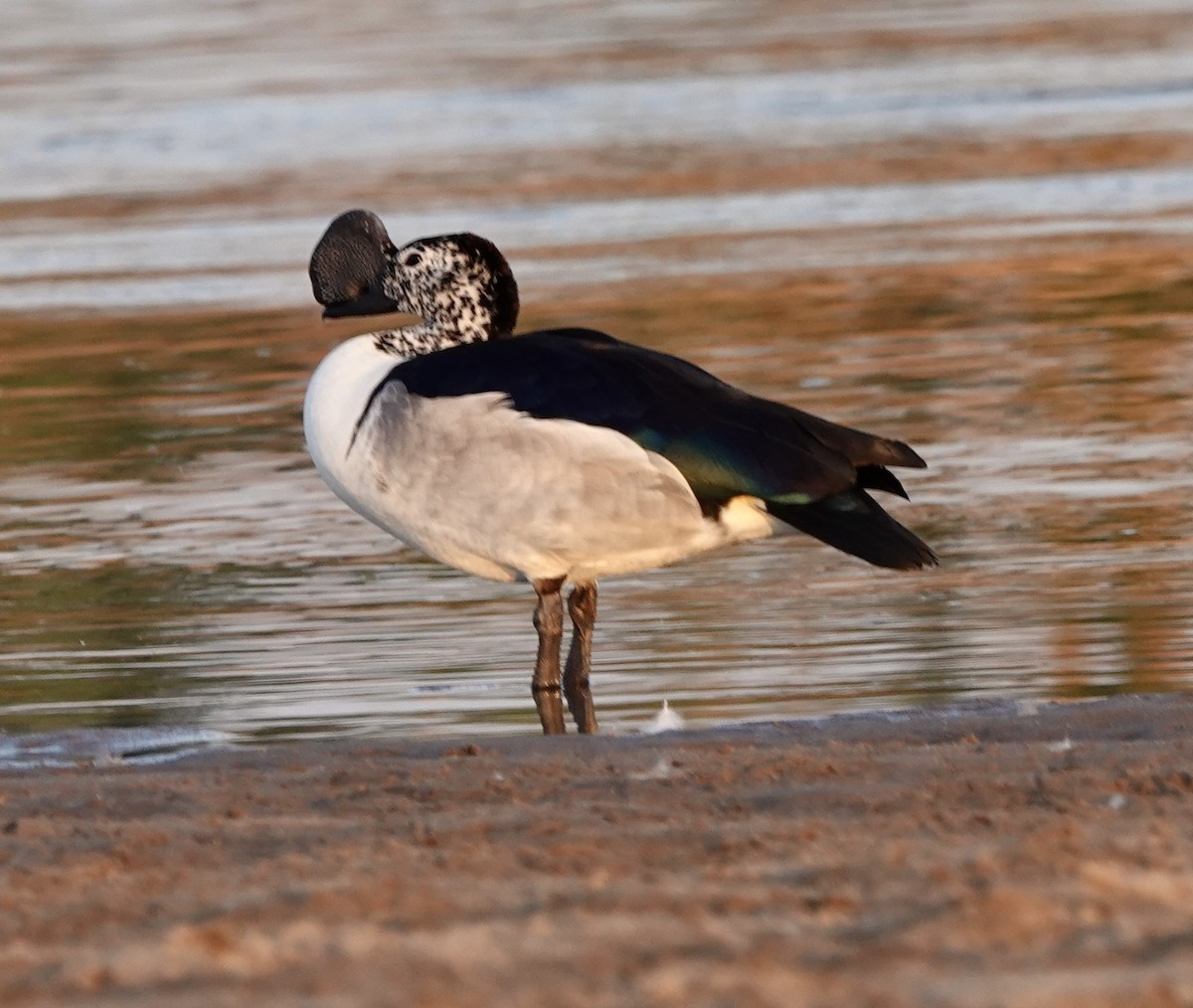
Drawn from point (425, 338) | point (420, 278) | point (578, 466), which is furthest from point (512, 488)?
point (420, 278)

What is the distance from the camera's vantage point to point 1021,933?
157 inches

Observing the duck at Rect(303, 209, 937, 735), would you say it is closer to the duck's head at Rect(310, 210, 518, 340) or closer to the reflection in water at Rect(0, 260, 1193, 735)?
the reflection in water at Rect(0, 260, 1193, 735)

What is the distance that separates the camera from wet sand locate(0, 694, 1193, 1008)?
3869 mm

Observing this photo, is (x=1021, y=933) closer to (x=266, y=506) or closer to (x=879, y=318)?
(x=266, y=506)

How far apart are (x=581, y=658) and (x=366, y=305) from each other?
1419 mm

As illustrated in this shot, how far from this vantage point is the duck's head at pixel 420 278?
7.88m

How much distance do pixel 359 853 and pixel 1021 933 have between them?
54.2 inches

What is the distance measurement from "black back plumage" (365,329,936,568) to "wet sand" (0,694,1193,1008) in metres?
0.89

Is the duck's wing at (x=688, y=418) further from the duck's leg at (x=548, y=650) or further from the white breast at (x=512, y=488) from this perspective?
the duck's leg at (x=548, y=650)

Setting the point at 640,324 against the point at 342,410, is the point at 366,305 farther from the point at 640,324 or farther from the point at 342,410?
the point at 640,324

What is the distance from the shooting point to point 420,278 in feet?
26.0

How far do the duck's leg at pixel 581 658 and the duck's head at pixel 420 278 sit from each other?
917 mm

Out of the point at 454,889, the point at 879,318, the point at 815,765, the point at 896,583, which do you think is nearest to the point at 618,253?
the point at 879,318

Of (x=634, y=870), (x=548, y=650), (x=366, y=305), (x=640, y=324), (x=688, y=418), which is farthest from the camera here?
(x=640, y=324)
